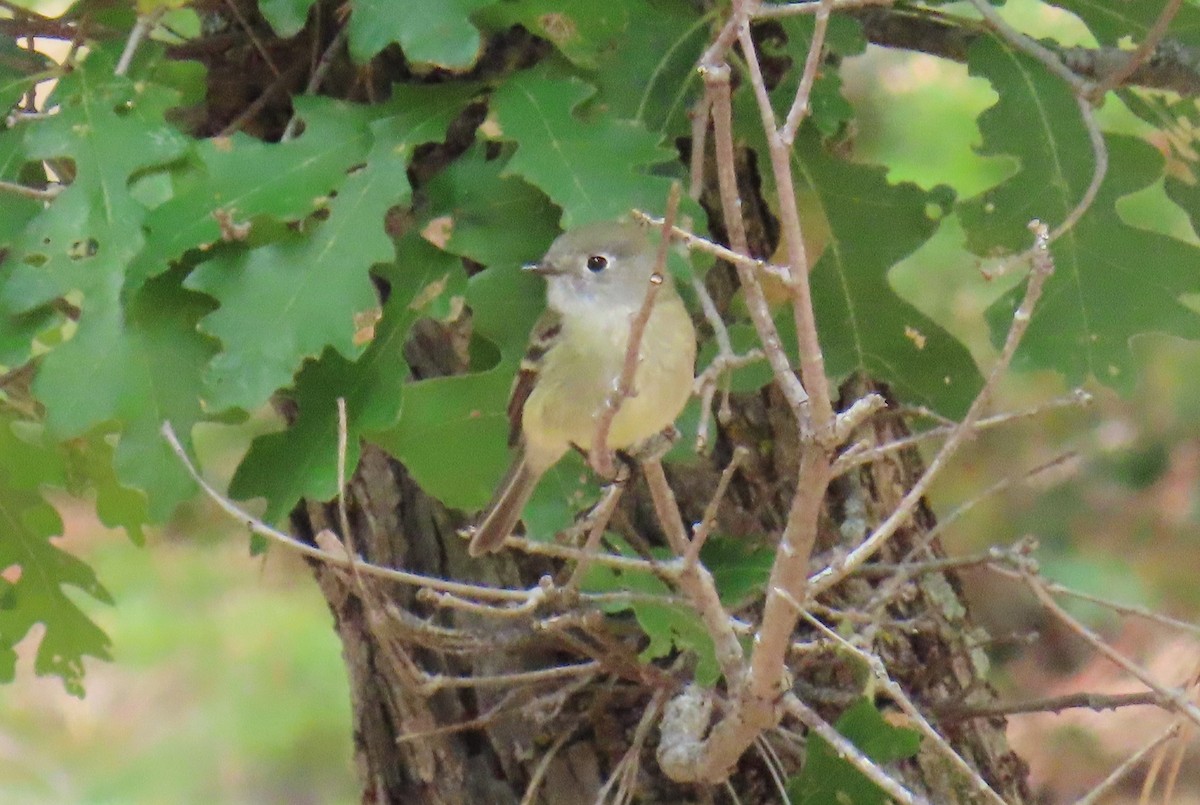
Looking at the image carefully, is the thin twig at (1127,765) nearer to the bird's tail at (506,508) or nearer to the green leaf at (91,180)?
the bird's tail at (506,508)

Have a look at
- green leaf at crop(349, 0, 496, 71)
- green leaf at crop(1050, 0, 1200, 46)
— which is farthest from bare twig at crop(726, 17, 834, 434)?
green leaf at crop(1050, 0, 1200, 46)

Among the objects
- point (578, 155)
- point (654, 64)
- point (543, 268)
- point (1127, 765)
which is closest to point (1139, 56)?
point (654, 64)

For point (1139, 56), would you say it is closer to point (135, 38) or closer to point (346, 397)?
point (346, 397)

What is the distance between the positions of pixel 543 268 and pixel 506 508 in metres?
0.43

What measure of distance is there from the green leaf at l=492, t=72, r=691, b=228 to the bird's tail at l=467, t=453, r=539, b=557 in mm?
510

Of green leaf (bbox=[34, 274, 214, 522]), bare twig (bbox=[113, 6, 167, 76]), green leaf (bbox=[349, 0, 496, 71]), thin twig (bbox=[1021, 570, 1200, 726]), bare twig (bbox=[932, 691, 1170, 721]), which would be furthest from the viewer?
bare twig (bbox=[113, 6, 167, 76])

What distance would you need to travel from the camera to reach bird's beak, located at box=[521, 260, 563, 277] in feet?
8.92

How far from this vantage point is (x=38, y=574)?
344 cm

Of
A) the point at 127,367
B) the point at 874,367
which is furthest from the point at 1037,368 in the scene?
the point at 127,367

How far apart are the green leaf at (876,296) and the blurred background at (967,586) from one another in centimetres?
192

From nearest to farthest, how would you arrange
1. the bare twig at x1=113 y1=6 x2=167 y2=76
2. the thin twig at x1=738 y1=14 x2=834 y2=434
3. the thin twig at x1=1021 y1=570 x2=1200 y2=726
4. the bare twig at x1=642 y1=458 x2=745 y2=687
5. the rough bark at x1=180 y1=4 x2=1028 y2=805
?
1. the thin twig at x1=738 y1=14 x2=834 y2=434
2. the thin twig at x1=1021 y1=570 x2=1200 y2=726
3. the bare twig at x1=642 y1=458 x2=745 y2=687
4. the bare twig at x1=113 y1=6 x2=167 y2=76
5. the rough bark at x1=180 y1=4 x2=1028 y2=805

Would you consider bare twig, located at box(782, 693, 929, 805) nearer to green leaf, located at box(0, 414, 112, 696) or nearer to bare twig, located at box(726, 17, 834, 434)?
bare twig, located at box(726, 17, 834, 434)

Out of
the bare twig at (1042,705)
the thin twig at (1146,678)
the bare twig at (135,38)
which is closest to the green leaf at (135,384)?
the bare twig at (135,38)

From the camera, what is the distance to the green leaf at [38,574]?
3365 mm
